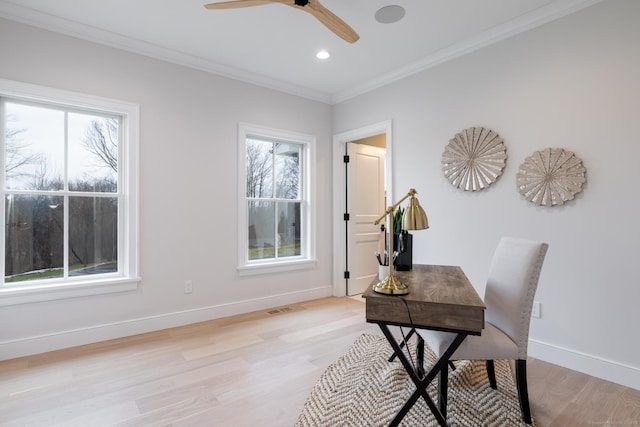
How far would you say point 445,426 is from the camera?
1.61 meters

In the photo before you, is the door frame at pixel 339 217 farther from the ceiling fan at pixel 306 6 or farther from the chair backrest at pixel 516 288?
the chair backrest at pixel 516 288

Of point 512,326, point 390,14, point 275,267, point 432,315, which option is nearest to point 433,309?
point 432,315

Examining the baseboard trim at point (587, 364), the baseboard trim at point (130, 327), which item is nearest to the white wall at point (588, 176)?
the baseboard trim at point (587, 364)

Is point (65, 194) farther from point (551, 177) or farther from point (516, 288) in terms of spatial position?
point (551, 177)

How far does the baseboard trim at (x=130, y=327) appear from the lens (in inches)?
105

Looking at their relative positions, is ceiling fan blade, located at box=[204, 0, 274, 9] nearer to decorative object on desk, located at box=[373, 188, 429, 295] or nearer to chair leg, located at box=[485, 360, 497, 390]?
decorative object on desk, located at box=[373, 188, 429, 295]

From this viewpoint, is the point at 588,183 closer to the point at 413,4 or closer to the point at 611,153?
the point at 611,153

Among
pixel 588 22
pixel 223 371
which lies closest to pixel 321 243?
pixel 223 371

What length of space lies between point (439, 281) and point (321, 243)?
2.66m

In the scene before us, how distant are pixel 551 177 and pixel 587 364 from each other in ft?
4.50

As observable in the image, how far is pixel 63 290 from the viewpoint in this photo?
9.18 feet

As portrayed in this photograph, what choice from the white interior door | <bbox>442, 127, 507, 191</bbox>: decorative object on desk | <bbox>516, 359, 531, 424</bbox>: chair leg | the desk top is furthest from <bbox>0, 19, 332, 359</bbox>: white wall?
<bbox>516, 359, 531, 424</bbox>: chair leg

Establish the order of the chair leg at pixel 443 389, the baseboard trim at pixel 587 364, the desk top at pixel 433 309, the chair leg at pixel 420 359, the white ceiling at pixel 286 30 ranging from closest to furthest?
the desk top at pixel 433 309 → the chair leg at pixel 443 389 → the chair leg at pixel 420 359 → the baseboard trim at pixel 587 364 → the white ceiling at pixel 286 30

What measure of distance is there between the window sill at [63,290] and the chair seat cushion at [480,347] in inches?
106
